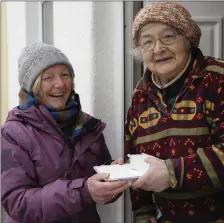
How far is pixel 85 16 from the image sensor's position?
2.05 meters

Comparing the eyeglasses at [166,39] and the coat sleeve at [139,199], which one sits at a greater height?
the eyeglasses at [166,39]

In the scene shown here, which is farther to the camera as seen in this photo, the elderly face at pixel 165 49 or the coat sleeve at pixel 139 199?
the coat sleeve at pixel 139 199

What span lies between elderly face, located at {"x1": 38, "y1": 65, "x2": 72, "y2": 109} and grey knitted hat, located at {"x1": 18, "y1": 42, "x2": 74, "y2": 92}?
0.11 feet

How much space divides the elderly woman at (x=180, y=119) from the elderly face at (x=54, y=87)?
0.39 m

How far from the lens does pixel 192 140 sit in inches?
53.6

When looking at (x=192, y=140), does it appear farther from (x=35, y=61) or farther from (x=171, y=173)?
(x=35, y=61)

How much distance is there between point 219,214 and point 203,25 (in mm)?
1394

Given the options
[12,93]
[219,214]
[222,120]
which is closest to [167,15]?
[222,120]

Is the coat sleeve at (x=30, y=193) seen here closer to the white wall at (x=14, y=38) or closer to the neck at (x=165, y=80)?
the neck at (x=165, y=80)

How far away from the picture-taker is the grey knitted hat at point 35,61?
159 cm

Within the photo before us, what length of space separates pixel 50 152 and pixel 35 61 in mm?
441

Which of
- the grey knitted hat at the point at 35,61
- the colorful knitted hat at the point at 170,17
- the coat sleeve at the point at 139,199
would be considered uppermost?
the colorful knitted hat at the point at 170,17

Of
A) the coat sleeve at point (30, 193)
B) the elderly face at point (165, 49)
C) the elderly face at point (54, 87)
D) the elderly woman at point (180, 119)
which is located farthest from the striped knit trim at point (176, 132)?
the elderly face at point (54, 87)

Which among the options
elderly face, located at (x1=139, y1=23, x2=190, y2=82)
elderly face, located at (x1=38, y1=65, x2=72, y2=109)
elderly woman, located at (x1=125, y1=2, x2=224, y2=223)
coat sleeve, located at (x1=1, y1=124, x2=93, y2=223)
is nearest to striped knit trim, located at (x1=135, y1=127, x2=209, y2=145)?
elderly woman, located at (x1=125, y1=2, x2=224, y2=223)
